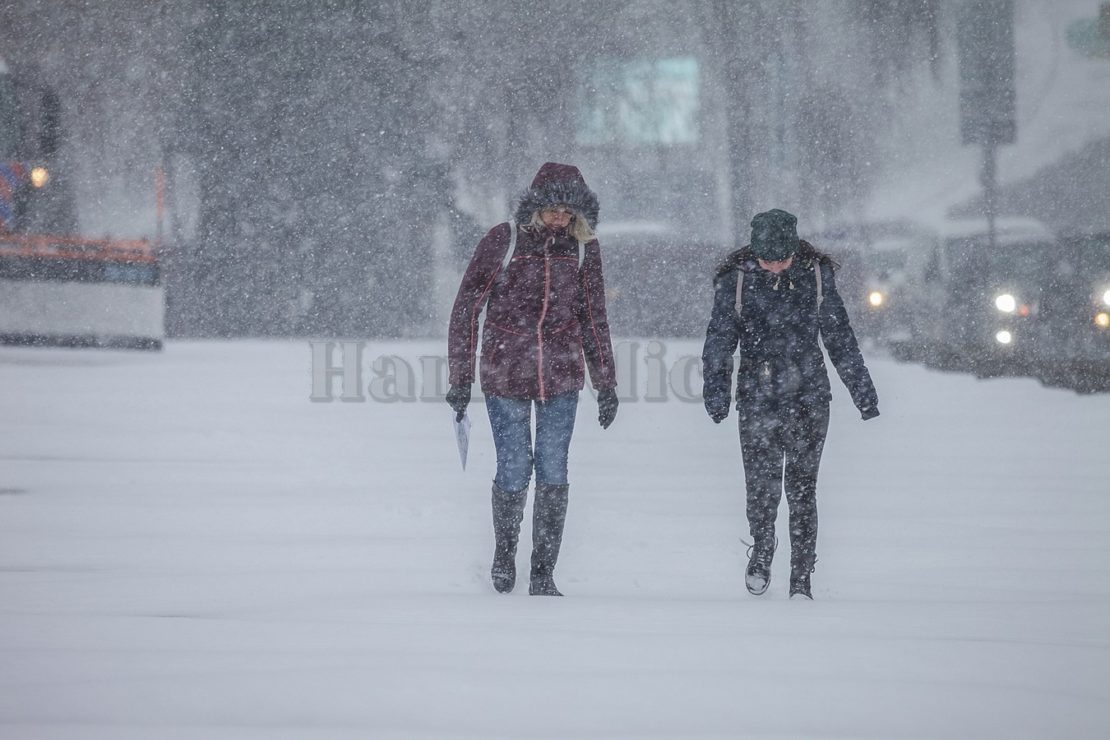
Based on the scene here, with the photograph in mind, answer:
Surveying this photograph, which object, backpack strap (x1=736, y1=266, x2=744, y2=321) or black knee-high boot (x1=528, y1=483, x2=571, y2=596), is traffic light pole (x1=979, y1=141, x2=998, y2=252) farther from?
black knee-high boot (x1=528, y1=483, x2=571, y2=596)

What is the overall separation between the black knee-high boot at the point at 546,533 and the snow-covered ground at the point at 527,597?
3.4 inches

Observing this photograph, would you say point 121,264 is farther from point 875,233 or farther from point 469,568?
point 875,233

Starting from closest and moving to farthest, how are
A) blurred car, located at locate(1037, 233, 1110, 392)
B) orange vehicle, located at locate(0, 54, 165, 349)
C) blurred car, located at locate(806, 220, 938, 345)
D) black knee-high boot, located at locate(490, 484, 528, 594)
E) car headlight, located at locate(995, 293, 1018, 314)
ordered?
black knee-high boot, located at locate(490, 484, 528, 594)
blurred car, located at locate(1037, 233, 1110, 392)
car headlight, located at locate(995, 293, 1018, 314)
orange vehicle, located at locate(0, 54, 165, 349)
blurred car, located at locate(806, 220, 938, 345)

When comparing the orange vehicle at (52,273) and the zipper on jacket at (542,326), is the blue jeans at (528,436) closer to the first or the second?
the zipper on jacket at (542,326)

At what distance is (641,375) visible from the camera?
53.5 feet

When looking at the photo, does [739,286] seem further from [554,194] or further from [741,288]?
[554,194]

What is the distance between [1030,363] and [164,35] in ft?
55.2

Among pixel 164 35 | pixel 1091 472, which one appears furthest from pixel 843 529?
pixel 164 35

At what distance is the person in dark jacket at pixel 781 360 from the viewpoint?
407cm

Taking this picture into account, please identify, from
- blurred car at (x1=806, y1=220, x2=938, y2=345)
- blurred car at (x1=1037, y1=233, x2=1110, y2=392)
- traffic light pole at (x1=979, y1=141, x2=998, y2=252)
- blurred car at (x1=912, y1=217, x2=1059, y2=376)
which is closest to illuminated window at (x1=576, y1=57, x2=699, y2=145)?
blurred car at (x1=806, y1=220, x2=938, y2=345)

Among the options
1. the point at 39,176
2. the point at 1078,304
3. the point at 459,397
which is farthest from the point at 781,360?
the point at 39,176

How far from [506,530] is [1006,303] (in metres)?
9.29

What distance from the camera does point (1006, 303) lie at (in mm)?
12250

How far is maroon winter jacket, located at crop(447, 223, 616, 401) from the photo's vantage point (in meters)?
4.05
